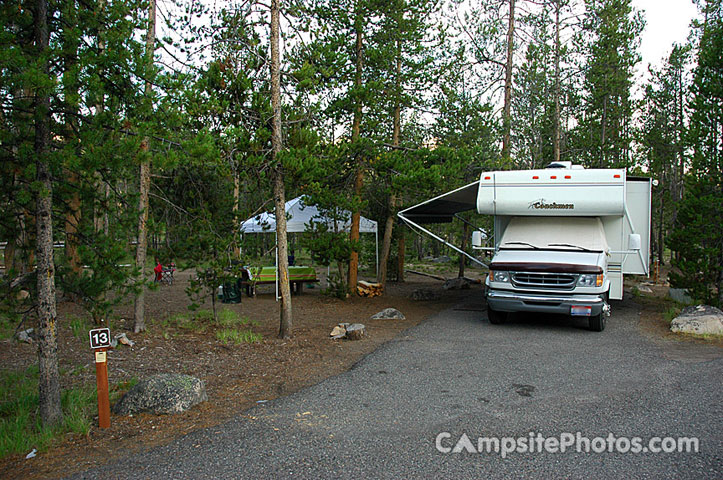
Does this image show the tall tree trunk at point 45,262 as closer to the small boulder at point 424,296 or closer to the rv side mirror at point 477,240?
the rv side mirror at point 477,240

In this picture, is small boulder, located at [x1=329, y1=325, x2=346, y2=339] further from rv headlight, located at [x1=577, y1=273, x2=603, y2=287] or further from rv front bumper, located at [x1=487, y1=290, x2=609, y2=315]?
rv headlight, located at [x1=577, y1=273, x2=603, y2=287]

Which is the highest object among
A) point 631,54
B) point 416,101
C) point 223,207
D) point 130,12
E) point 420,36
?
point 631,54

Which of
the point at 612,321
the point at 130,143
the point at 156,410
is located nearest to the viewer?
the point at 130,143

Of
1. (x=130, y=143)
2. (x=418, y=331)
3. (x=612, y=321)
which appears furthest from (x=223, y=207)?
(x=612, y=321)

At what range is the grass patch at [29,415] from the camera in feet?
15.2

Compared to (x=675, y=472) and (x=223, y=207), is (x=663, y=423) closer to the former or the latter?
(x=675, y=472)

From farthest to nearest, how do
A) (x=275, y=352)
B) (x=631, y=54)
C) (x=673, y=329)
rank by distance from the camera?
(x=631, y=54)
(x=673, y=329)
(x=275, y=352)

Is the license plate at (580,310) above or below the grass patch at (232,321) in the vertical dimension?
above

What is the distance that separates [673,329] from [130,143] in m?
9.36

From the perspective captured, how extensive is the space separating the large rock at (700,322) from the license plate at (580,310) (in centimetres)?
174

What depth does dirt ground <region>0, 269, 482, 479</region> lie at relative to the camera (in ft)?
15.3

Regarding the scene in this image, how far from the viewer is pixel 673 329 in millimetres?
9680

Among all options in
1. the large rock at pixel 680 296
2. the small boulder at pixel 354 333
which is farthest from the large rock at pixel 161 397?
the large rock at pixel 680 296

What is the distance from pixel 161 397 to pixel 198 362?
2.31 m
